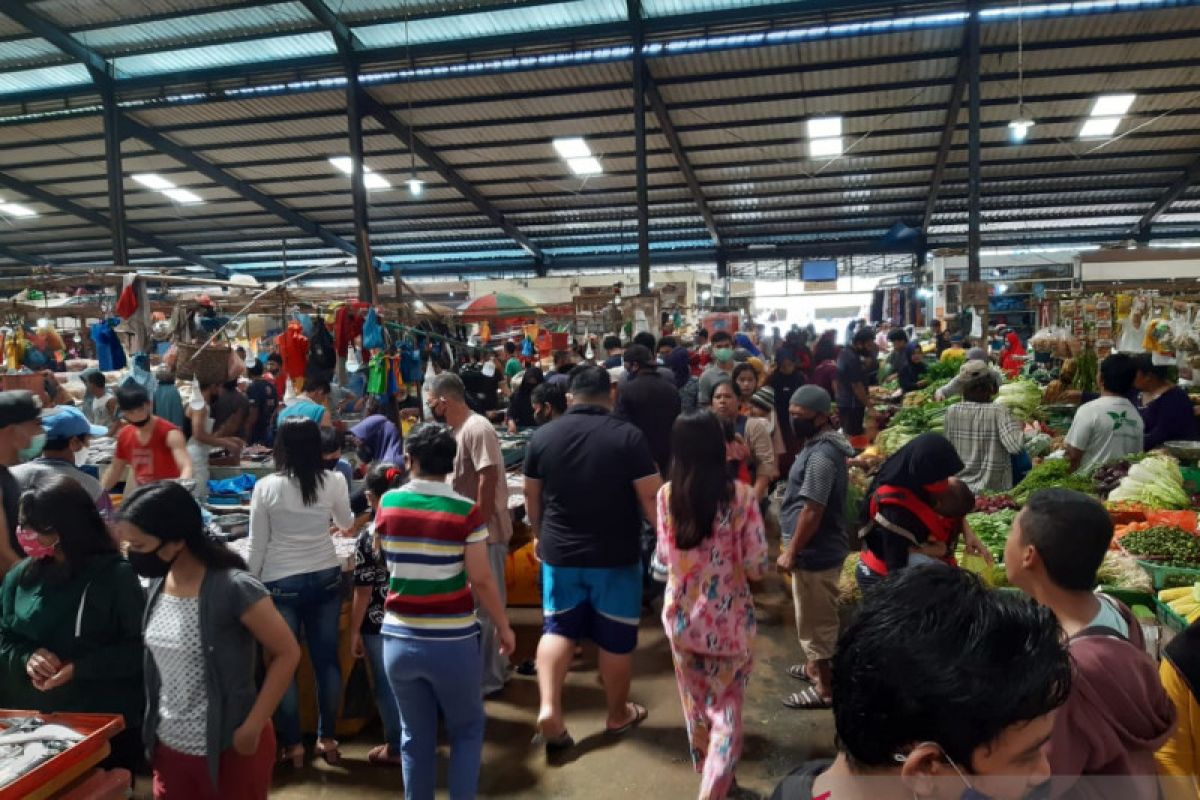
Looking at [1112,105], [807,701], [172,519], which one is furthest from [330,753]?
[1112,105]

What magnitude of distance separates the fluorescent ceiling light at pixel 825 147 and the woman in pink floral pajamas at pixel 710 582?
11.7 metres

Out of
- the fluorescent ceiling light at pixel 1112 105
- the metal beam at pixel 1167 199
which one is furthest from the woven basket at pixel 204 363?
the metal beam at pixel 1167 199

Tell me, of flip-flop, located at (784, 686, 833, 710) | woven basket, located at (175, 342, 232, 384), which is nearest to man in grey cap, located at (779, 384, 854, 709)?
flip-flop, located at (784, 686, 833, 710)

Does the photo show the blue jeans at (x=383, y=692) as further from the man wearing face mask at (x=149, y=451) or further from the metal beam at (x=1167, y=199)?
the metal beam at (x=1167, y=199)

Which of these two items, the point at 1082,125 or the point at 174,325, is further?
the point at 1082,125

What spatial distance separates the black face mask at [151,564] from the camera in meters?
2.21

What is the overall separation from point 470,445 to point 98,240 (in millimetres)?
19200

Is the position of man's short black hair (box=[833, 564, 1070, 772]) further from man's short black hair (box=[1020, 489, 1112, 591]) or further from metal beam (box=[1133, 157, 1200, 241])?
metal beam (box=[1133, 157, 1200, 241])

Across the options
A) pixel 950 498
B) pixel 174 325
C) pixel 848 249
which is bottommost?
pixel 950 498

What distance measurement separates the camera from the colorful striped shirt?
103 inches

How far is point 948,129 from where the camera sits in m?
12.6

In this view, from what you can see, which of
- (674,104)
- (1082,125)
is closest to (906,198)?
(1082,125)

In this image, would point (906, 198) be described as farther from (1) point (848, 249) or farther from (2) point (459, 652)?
(2) point (459, 652)

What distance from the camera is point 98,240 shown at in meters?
18.5
